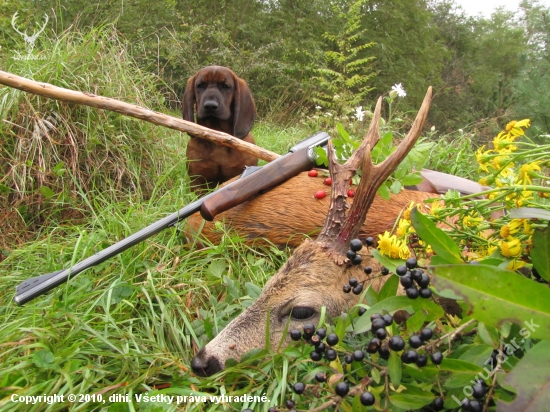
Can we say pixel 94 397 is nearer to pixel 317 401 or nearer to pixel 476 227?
pixel 317 401

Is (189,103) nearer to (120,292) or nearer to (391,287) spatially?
(120,292)

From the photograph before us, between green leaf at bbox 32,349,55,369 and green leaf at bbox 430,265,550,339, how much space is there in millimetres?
1627

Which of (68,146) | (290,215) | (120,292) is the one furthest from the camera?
(68,146)

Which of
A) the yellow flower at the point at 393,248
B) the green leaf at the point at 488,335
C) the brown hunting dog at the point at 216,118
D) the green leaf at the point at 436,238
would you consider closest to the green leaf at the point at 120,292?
the yellow flower at the point at 393,248

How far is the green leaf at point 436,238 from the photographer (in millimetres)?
1337

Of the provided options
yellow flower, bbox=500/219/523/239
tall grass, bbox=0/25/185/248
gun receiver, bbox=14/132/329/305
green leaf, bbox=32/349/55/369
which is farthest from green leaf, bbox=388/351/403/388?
tall grass, bbox=0/25/185/248

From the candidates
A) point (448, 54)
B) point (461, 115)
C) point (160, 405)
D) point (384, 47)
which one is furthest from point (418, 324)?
point (448, 54)

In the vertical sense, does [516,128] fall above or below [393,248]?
above

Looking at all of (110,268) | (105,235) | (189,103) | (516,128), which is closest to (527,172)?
(516,128)

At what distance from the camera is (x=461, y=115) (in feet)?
66.4

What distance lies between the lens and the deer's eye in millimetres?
1939

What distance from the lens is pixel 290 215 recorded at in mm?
2932

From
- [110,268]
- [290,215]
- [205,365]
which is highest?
[290,215]

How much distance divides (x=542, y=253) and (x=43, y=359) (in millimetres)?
1861
